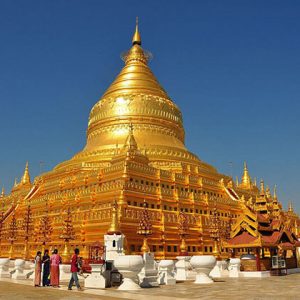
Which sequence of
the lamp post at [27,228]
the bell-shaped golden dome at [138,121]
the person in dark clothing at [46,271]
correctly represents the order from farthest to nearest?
the bell-shaped golden dome at [138,121] → the lamp post at [27,228] → the person in dark clothing at [46,271]

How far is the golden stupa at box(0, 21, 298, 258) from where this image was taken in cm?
3469

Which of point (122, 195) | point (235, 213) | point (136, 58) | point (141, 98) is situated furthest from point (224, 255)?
point (136, 58)

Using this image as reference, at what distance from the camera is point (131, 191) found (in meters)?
35.2

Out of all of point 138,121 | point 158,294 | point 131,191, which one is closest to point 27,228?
point 131,191

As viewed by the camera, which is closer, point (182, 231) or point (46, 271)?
point (46, 271)

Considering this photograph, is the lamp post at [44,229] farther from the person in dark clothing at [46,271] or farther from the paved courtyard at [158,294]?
the paved courtyard at [158,294]

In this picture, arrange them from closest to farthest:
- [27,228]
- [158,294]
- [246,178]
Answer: [158,294]
[27,228]
[246,178]

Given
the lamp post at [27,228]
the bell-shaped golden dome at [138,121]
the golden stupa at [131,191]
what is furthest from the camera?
the bell-shaped golden dome at [138,121]

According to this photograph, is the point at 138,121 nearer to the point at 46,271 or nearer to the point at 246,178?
the point at 246,178

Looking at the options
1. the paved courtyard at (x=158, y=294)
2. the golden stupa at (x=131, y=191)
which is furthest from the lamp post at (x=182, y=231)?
the paved courtyard at (x=158, y=294)

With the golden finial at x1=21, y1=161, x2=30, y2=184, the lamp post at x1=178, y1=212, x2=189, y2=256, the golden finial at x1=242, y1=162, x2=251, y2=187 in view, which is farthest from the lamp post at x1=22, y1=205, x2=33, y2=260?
the golden finial at x1=242, y1=162, x2=251, y2=187

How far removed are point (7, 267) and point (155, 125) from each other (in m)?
29.1

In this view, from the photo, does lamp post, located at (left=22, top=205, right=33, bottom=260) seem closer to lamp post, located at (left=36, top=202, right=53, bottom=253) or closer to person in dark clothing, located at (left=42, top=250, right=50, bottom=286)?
lamp post, located at (left=36, top=202, right=53, bottom=253)

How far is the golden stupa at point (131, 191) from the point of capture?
34688 millimetres
